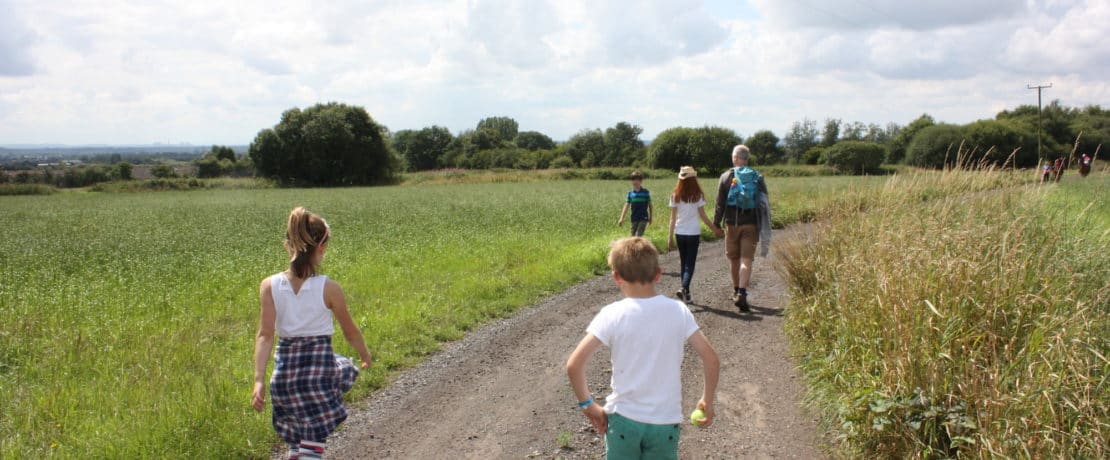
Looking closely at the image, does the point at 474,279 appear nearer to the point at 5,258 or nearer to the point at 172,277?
the point at 172,277

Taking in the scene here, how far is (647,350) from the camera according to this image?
3.00 m

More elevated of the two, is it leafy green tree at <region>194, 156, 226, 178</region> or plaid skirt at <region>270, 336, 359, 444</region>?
leafy green tree at <region>194, 156, 226, 178</region>

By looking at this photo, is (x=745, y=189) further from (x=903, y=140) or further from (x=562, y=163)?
(x=903, y=140)

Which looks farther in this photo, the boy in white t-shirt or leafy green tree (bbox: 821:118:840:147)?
leafy green tree (bbox: 821:118:840:147)

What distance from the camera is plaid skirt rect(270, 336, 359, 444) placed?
3822 millimetres

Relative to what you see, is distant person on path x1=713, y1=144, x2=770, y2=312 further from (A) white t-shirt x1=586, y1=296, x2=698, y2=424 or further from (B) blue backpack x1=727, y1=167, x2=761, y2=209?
(A) white t-shirt x1=586, y1=296, x2=698, y2=424

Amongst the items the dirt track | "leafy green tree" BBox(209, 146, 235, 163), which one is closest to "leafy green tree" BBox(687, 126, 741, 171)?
the dirt track

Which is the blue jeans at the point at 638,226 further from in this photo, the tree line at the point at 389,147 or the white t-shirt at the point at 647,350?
the tree line at the point at 389,147

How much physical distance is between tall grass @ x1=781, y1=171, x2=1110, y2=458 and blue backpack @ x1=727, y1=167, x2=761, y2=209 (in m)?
1.21

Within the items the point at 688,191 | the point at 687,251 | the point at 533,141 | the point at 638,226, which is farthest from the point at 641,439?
the point at 533,141

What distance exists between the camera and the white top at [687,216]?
8.88m

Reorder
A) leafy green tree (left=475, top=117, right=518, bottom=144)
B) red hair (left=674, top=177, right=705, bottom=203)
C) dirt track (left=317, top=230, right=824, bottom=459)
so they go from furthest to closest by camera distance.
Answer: leafy green tree (left=475, top=117, right=518, bottom=144) → red hair (left=674, top=177, right=705, bottom=203) → dirt track (left=317, top=230, right=824, bottom=459)

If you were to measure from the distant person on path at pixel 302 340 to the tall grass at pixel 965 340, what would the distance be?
11.0 feet

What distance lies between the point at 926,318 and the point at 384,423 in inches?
165
